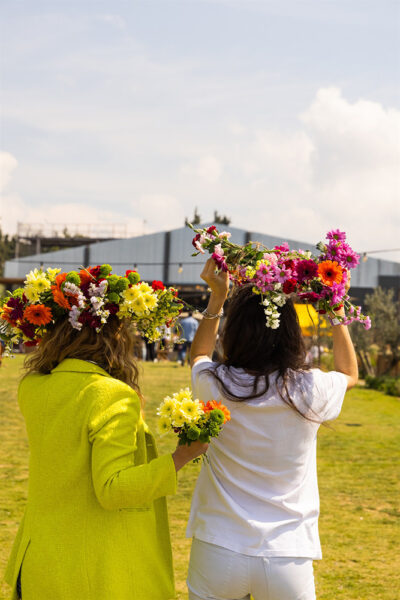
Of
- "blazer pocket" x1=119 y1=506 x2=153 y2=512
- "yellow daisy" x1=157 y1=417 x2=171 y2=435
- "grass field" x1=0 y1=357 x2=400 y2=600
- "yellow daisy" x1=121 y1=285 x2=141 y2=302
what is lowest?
"grass field" x1=0 y1=357 x2=400 y2=600

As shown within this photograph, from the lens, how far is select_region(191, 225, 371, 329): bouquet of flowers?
8.23ft

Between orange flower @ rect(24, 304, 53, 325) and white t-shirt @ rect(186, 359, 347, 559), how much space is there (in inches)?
22.9

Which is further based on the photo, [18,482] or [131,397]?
[18,482]

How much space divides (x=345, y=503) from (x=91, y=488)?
16.7 feet

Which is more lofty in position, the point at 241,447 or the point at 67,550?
the point at 241,447

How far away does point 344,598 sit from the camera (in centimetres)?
461

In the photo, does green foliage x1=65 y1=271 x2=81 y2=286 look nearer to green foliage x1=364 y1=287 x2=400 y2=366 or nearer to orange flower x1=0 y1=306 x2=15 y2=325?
orange flower x1=0 y1=306 x2=15 y2=325

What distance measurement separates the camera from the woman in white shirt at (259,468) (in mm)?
2287

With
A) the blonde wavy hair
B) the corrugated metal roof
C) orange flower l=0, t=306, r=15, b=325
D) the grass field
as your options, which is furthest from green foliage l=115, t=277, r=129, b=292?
the corrugated metal roof

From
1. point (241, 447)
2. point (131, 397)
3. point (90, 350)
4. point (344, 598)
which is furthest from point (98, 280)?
point (344, 598)

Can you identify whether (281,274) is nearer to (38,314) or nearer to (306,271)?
(306,271)

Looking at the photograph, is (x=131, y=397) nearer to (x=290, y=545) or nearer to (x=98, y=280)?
(x=98, y=280)

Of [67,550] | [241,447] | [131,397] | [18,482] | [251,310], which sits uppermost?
[251,310]

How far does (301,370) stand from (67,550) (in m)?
0.96
